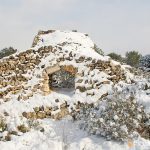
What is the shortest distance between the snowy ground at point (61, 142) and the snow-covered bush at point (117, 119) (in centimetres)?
22

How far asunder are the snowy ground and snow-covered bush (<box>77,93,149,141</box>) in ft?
0.73

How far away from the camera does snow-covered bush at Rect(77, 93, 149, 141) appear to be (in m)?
11.8

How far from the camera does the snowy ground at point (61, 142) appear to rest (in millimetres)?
11477

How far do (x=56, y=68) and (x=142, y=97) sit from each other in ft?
11.7

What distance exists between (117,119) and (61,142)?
169 centimetres

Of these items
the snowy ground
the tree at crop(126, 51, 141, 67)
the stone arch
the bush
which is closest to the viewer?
the snowy ground

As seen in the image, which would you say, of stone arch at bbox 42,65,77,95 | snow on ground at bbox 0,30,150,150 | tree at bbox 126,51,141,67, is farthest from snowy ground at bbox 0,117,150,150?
tree at bbox 126,51,141,67

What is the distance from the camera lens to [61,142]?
11.6 m

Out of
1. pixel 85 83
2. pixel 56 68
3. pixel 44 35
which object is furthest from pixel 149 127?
pixel 44 35

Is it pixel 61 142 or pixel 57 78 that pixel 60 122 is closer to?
pixel 61 142

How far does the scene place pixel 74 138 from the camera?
12078 millimetres

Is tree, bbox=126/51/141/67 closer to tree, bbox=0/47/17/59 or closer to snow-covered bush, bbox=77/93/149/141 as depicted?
tree, bbox=0/47/17/59

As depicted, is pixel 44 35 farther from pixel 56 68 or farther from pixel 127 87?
pixel 127 87

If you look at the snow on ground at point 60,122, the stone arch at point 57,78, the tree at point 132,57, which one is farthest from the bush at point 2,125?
the tree at point 132,57
